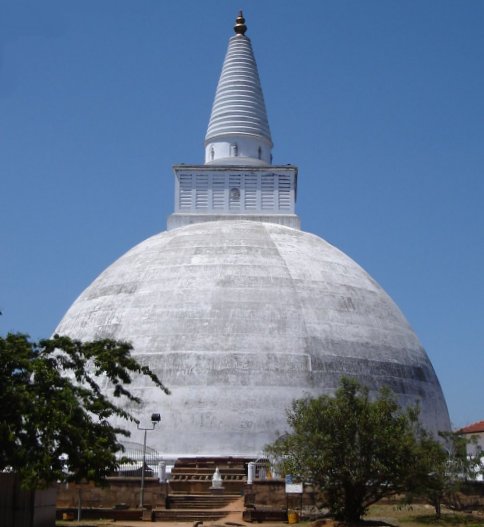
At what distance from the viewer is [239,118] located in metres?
39.4

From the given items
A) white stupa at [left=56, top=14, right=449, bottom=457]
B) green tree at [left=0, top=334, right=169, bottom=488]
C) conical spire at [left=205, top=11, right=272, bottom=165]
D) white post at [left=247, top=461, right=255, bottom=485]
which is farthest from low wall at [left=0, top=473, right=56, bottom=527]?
conical spire at [left=205, top=11, right=272, bottom=165]

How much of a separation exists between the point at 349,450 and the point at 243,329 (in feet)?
34.2

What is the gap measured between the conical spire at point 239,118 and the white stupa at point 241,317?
0.25m

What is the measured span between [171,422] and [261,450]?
3.09 m

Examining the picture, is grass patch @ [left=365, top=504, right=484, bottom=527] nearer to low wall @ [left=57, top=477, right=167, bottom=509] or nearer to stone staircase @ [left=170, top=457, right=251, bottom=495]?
stone staircase @ [left=170, top=457, right=251, bottom=495]

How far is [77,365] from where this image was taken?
19906 millimetres

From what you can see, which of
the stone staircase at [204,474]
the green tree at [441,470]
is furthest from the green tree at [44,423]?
the stone staircase at [204,474]

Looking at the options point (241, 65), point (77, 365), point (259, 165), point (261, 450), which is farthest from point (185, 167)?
point (77, 365)

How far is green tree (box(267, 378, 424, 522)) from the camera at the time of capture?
21.0m

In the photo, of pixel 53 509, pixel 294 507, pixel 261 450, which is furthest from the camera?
pixel 261 450

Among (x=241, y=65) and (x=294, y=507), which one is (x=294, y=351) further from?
Result: (x=241, y=65)

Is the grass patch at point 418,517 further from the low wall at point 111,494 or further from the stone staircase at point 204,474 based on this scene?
the low wall at point 111,494

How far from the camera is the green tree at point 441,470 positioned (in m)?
21.5

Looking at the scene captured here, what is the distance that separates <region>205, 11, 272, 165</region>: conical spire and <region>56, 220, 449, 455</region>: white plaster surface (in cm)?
419
